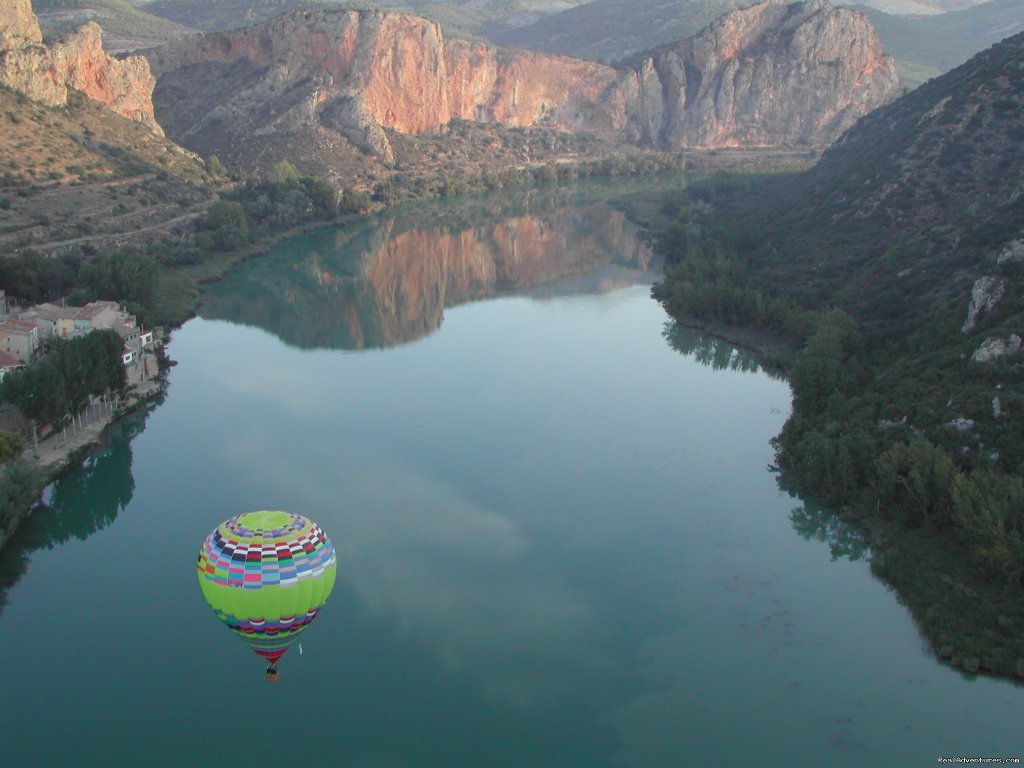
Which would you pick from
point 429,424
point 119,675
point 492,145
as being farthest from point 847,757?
point 492,145

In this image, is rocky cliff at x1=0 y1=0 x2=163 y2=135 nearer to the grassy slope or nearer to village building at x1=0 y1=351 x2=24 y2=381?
the grassy slope

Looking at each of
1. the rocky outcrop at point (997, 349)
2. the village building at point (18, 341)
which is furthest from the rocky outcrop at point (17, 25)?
the rocky outcrop at point (997, 349)

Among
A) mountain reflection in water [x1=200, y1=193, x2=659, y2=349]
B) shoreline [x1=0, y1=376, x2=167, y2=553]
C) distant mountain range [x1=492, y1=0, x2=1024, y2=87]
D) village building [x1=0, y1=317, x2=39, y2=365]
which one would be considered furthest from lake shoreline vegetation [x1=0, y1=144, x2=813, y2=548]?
distant mountain range [x1=492, y1=0, x2=1024, y2=87]

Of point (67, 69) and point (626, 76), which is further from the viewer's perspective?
point (626, 76)

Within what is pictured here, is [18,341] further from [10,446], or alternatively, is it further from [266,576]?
[266,576]

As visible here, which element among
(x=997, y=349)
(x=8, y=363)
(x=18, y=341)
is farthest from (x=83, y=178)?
(x=997, y=349)

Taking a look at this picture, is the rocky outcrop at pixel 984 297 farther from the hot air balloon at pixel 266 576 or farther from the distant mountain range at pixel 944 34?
the distant mountain range at pixel 944 34

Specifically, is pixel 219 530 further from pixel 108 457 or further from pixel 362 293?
pixel 362 293
